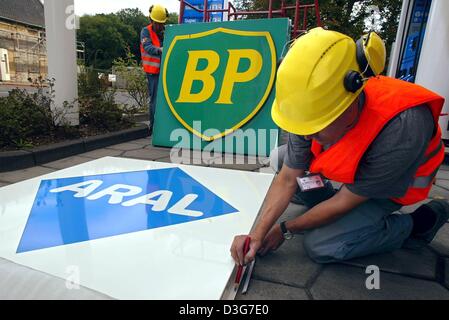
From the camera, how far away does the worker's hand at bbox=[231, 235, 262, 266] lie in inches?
46.2

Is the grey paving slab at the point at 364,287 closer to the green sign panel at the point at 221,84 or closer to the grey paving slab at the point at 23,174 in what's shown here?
the green sign panel at the point at 221,84

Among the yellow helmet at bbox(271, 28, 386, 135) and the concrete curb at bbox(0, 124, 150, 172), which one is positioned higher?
the yellow helmet at bbox(271, 28, 386, 135)

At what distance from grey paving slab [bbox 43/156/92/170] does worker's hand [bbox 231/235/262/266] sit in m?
1.96

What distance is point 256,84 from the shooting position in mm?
2924

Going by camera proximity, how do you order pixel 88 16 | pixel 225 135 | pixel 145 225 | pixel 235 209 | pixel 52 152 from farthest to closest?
pixel 88 16 < pixel 225 135 < pixel 52 152 < pixel 235 209 < pixel 145 225

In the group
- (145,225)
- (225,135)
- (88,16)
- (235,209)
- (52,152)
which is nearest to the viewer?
(145,225)

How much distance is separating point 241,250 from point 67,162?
215 centimetres

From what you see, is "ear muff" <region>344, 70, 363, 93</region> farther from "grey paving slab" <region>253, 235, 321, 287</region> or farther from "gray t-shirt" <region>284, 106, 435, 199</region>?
"grey paving slab" <region>253, 235, 321, 287</region>

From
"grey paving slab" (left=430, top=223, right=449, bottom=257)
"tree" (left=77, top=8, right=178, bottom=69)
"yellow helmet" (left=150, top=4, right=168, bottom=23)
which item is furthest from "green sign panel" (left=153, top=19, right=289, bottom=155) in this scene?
"tree" (left=77, top=8, right=178, bottom=69)

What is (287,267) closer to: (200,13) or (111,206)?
(111,206)

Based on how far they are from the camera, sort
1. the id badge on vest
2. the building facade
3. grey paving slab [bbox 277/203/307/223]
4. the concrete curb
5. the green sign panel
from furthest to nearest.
A: the building facade < the green sign panel < the concrete curb < grey paving slab [bbox 277/203/307/223] < the id badge on vest
